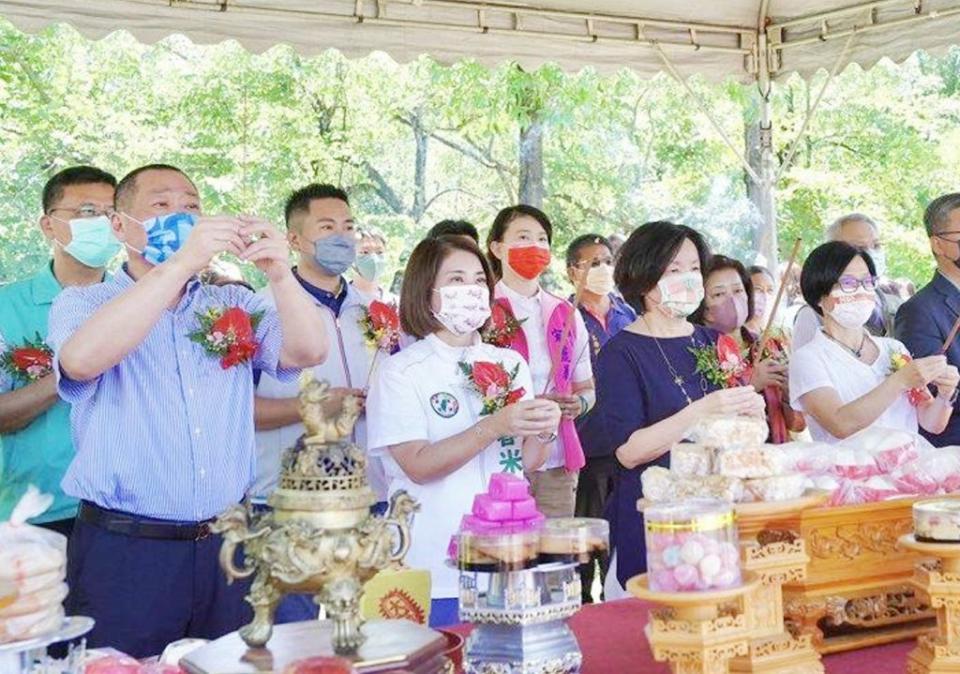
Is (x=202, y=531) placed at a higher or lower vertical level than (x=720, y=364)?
lower

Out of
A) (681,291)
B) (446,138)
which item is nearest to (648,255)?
(681,291)

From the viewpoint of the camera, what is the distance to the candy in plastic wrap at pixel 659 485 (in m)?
1.81

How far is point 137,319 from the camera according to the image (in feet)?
7.10

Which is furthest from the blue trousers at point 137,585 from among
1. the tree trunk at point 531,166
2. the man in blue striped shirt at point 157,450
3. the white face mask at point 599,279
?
the tree trunk at point 531,166

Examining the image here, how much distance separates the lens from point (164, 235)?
2445 mm

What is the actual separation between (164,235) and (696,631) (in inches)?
57.3

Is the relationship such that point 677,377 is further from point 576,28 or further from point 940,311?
point 576,28

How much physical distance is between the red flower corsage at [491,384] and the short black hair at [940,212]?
2023 millimetres

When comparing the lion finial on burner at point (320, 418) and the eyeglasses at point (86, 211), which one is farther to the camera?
the eyeglasses at point (86, 211)

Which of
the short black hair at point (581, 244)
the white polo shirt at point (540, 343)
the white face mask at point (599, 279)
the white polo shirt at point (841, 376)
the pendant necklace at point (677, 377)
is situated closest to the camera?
the pendant necklace at point (677, 377)

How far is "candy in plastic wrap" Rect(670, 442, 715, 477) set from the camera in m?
1.80

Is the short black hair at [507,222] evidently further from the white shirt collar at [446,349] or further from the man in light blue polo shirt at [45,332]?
the white shirt collar at [446,349]

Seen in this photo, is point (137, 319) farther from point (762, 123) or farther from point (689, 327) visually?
point (762, 123)

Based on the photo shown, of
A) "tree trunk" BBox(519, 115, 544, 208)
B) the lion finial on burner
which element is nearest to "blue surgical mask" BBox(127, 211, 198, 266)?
the lion finial on burner
